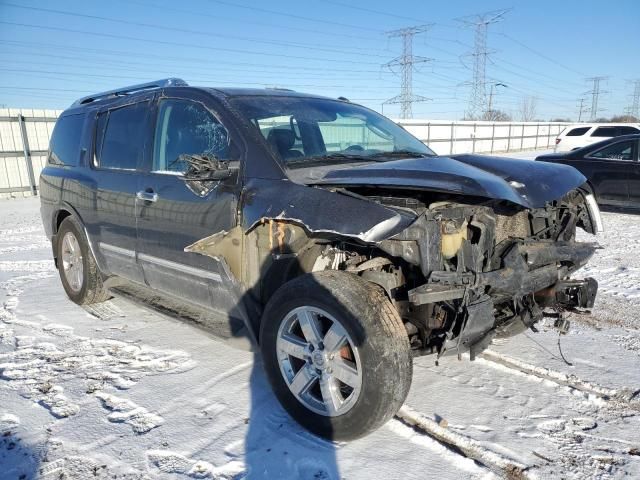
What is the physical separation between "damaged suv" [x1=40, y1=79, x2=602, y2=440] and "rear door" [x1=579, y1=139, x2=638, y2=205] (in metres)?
5.98

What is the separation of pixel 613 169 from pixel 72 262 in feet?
28.2

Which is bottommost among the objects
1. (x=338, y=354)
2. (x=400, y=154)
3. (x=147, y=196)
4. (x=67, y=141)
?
(x=338, y=354)

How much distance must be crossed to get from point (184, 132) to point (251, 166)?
81 centimetres

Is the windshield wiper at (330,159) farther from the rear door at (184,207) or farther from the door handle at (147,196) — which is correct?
the door handle at (147,196)

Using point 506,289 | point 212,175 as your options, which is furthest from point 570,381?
point 212,175

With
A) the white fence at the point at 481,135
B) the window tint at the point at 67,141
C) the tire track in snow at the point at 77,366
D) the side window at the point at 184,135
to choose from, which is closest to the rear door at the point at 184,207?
the side window at the point at 184,135

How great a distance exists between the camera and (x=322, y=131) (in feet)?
11.9

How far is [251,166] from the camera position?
3000 millimetres

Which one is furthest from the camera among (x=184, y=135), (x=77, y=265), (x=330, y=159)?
(x=77, y=265)

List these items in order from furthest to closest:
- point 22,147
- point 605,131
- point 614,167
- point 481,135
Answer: point 481,135 → point 605,131 → point 22,147 → point 614,167

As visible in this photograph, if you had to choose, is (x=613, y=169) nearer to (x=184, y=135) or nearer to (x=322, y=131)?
(x=322, y=131)

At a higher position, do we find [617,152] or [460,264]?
[617,152]

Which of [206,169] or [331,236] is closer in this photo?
[331,236]

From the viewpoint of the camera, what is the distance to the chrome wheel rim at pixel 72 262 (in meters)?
4.82
